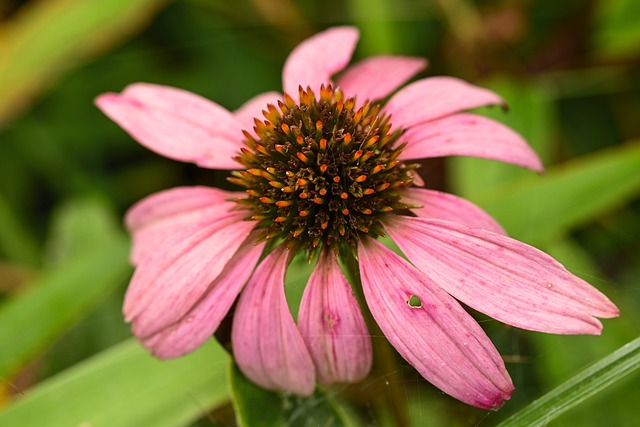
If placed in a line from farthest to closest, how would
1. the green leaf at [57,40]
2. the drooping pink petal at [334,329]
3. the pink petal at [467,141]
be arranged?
the green leaf at [57,40], the pink petal at [467,141], the drooping pink petal at [334,329]

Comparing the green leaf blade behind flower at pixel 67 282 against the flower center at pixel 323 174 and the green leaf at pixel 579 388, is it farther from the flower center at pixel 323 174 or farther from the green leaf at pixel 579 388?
the green leaf at pixel 579 388

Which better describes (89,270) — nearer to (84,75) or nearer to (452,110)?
(84,75)

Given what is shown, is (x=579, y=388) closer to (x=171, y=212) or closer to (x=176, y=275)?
(x=176, y=275)

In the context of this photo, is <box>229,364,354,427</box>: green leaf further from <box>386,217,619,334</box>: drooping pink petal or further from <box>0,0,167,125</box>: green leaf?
<box>0,0,167,125</box>: green leaf

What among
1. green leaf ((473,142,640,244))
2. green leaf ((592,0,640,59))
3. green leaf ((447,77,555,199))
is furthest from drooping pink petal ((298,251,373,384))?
green leaf ((592,0,640,59))

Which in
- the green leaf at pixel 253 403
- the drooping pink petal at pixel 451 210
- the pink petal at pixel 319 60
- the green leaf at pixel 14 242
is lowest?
the green leaf at pixel 14 242

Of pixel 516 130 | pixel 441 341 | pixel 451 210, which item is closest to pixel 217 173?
pixel 516 130

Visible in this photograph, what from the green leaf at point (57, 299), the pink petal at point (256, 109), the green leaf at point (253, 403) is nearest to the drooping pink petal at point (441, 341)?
the green leaf at point (253, 403)

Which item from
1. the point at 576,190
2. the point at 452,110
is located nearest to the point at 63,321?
the point at 452,110
